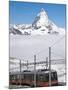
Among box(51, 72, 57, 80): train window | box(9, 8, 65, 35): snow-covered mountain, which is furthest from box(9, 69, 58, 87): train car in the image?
box(9, 8, 65, 35): snow-covered mountain

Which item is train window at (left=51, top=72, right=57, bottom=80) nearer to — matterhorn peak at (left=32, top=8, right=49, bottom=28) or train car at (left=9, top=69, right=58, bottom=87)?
train car at (left=9, top=69, right=58, bottom=87)

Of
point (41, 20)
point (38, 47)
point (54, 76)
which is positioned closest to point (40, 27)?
point (41, 20)

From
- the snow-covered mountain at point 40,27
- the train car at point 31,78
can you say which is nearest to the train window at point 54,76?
the train car at point 31,78

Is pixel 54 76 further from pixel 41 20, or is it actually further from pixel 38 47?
pixel 41 20

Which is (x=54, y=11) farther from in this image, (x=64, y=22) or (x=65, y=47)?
(x=65, y=47)

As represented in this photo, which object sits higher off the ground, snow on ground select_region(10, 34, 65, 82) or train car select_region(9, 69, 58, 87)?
snow on ground select_region(10, 34, 65, 82)

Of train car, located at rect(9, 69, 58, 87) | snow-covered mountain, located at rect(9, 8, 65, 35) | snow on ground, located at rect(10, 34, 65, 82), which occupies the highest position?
snow-covered mountain, located at rect(9, 8, 65, 35)

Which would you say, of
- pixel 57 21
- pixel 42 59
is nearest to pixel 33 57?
pixel 42 59
